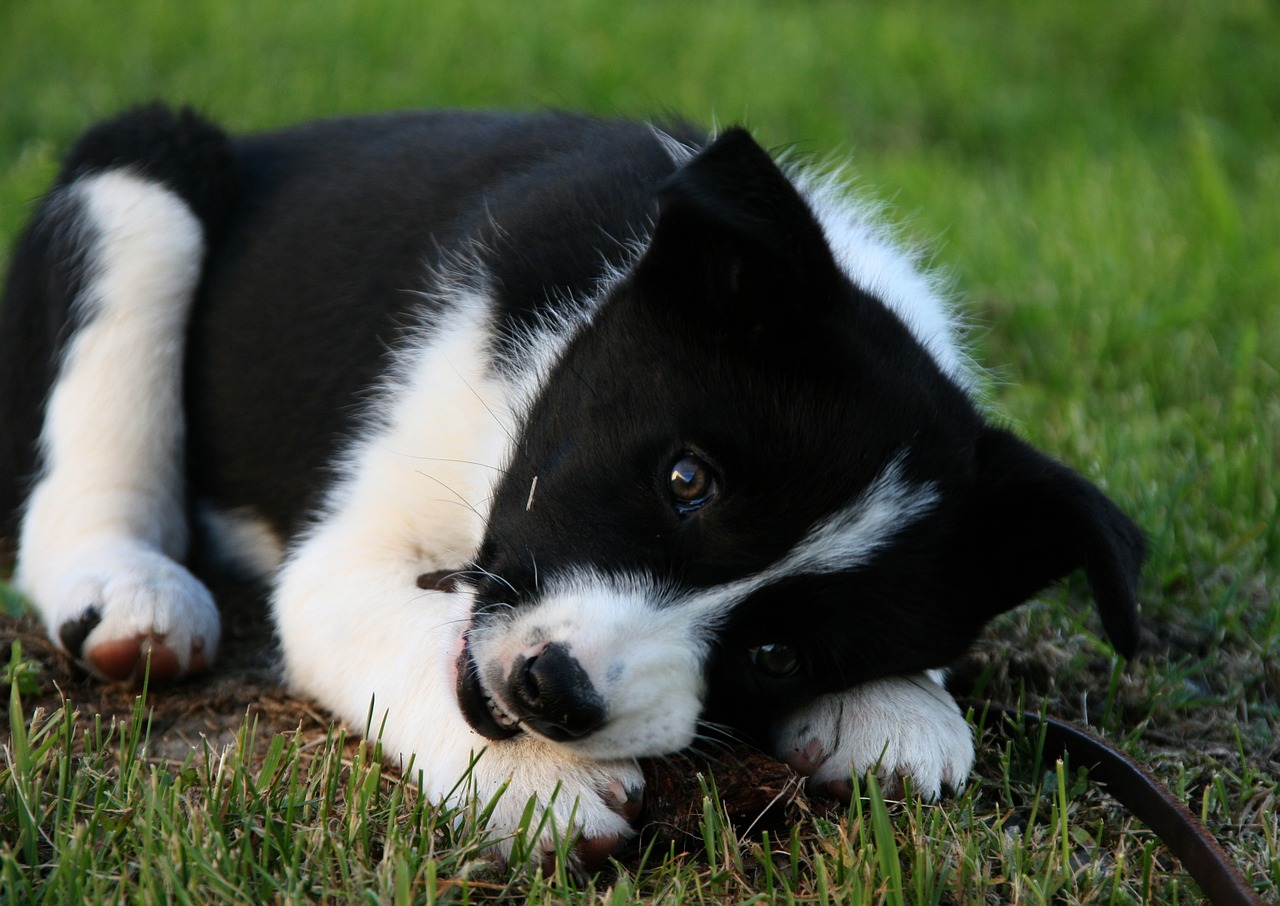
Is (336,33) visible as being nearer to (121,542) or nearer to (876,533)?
(121,542)

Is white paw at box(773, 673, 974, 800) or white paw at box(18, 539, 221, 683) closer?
white paw at box(773, 673, 974, 800)

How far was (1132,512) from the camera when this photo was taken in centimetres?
363

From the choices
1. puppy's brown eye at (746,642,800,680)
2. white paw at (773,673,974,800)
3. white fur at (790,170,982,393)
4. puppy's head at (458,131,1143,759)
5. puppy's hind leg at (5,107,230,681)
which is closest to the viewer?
puppy's head at (458,131,1143,759)

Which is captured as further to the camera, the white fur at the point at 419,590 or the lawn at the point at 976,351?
the white fur at the point at 419,590

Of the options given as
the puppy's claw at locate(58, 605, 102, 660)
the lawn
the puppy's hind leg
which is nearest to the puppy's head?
the lawn

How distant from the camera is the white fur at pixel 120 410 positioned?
324cm

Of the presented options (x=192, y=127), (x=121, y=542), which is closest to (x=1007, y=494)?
(x=121, y=542)

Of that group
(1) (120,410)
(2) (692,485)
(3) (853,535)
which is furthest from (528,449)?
(1) (120,410)

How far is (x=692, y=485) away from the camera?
2230mm

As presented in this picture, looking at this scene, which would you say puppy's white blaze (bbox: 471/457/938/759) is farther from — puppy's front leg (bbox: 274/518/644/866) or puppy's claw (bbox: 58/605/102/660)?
puppy's claw (bbox: 58/605/102/660)

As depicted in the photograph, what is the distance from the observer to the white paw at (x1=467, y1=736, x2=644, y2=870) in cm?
218

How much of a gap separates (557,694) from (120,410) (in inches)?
74.2

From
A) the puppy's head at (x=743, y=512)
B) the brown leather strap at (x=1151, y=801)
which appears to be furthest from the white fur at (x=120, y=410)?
the brown leather strap at (x=1151, y=801)

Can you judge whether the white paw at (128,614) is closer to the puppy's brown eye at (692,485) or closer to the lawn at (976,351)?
the lawn at (976,351)
